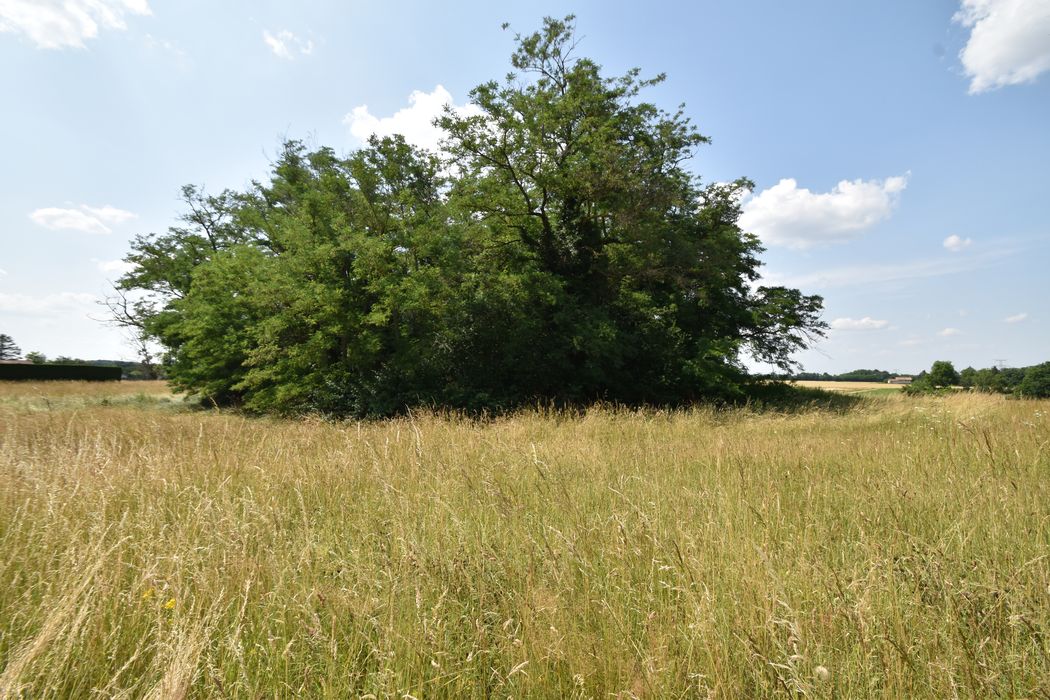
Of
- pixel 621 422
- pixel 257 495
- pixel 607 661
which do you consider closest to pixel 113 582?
pixel 257 495

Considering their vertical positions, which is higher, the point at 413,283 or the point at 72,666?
the point at 413,283

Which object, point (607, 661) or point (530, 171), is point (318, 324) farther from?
point (607, 661)

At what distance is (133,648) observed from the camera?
209 centimetres

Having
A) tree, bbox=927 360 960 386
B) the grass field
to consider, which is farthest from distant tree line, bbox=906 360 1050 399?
the grass field

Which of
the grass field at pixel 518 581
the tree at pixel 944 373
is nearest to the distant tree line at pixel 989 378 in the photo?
the tree at pixel 944 373

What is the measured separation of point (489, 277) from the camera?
54.7 ft

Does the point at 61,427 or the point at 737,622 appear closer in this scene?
the point at 737,622

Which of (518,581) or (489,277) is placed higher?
(489,277)

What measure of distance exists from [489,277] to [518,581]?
14.7 m

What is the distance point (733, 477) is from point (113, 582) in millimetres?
4602

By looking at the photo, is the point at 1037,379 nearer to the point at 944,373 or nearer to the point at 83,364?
the point at 944,373

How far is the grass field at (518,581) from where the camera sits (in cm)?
185

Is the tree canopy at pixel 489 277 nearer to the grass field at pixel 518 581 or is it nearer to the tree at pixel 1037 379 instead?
the grass field at pixel 518 581

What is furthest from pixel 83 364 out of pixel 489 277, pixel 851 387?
pixel 851 387
